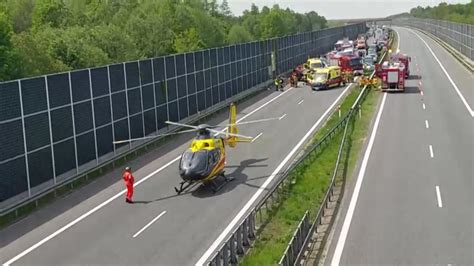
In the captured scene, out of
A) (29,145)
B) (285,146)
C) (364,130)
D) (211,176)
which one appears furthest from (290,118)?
(29,145)

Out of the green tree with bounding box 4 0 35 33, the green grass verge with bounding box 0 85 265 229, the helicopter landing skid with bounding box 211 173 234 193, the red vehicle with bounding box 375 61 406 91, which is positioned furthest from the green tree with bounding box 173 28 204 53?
the helicopter landing skid with bounding box 211 173 234 193

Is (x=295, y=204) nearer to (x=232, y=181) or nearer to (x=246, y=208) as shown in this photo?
(x=246, y=208)

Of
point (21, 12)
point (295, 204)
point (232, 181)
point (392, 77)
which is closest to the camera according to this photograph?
point (295, 204)

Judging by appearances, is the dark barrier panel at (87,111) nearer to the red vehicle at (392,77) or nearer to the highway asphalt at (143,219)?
the highway asphalt at (143,219)

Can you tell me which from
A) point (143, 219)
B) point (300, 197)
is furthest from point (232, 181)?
point (143, 219)

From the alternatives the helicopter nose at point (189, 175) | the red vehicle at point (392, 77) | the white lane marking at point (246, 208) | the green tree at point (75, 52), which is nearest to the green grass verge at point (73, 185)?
the helicopter nose at point (189, 175)

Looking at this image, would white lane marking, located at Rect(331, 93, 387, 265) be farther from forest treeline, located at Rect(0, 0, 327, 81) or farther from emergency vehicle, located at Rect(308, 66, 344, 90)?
forest treeline, located at Rect(0, 0, 327, 81)
